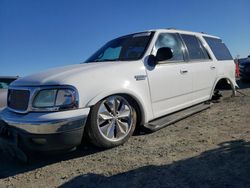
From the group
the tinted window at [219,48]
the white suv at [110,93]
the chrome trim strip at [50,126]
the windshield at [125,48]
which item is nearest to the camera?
the chrome trim strip at [50,126]

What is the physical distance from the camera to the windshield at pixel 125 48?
4.73 m

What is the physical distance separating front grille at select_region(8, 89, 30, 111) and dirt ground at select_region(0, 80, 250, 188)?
0.77 meters

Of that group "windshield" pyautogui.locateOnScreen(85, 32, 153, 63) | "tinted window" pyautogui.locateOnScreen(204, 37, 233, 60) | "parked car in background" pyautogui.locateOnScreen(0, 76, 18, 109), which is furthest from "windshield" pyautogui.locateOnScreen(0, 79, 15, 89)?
"tinted window" pyautogui.locateOnScreen(204, 37, 233, 60)

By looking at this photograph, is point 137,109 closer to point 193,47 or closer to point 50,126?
point 50,126

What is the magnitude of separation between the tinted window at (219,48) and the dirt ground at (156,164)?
2306 millimetres

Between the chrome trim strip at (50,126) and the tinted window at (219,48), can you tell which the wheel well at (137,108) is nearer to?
the chrome trim strip at (50,126)

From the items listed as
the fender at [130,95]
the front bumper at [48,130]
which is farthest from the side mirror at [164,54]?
the front bumper at [48,130]

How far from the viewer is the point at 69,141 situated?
3.43 metres

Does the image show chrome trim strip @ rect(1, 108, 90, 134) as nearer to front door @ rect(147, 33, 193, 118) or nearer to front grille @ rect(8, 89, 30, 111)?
front grille @ rect(8, 89, 30, 111)

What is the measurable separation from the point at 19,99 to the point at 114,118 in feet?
4.28

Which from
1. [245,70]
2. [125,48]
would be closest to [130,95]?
[125,48]

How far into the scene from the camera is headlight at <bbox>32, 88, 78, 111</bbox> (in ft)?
11.2

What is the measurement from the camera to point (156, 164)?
3221 millimetres

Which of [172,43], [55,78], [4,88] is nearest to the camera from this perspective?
[55,78]
